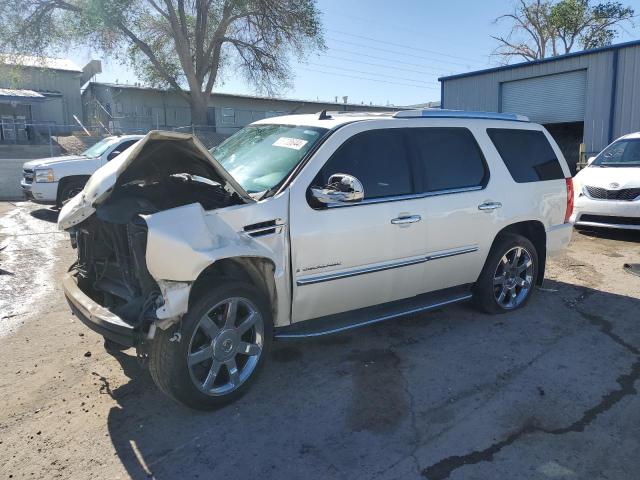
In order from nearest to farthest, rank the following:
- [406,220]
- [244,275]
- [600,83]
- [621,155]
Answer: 1. [244,275]
2. [406,220]
3. [621,155]
4. [600,83]

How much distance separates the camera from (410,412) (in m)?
3.50

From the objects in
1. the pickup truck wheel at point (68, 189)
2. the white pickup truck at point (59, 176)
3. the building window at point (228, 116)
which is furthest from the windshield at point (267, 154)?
the building window at point (228, 116)

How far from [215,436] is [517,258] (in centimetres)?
357

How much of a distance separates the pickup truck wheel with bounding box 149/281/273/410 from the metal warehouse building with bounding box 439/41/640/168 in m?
16.3

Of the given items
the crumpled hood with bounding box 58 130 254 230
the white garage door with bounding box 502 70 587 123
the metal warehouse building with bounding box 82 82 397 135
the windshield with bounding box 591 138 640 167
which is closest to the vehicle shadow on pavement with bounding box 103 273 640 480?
the crumpled hood with bounding box 58 130 254 230

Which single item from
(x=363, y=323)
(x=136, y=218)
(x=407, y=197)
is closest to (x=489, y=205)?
(x=407, y=197)

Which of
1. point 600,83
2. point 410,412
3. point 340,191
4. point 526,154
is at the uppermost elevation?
point 600,83

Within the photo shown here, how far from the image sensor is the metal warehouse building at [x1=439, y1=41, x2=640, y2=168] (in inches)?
672

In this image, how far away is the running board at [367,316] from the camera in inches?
151

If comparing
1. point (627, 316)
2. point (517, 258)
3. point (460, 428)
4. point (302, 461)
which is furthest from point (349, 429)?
point (627, 316)

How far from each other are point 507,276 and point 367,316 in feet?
6.42

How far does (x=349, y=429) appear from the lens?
10.8 feet

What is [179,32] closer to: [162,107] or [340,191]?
[162,107]

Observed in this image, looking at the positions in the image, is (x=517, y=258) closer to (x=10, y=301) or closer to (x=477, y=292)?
(x=477, y=292)
